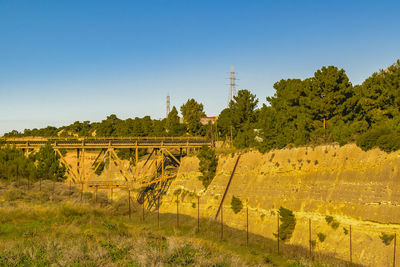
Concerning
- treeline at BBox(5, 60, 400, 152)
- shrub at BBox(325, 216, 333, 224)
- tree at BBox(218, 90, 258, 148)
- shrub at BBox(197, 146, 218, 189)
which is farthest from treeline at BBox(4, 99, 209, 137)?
shrub at BBox(325, 216, 333, 224)

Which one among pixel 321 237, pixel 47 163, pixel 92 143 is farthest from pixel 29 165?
pixel 321 237

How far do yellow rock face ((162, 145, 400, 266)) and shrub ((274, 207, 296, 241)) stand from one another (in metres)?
0.56

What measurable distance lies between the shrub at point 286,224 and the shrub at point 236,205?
369 inches

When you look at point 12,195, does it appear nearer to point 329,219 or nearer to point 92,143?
point 92,143

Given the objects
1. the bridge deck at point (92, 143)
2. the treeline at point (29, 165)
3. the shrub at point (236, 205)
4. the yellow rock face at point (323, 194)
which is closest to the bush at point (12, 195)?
the treeline at point (29, 165)

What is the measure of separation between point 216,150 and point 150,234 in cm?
3836

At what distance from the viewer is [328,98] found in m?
50.0

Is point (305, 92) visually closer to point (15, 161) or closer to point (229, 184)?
point (229, 184)

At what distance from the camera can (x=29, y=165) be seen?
64062mm

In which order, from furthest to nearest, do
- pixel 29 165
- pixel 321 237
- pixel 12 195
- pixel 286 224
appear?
pixel 29 165 < pixel 12 195 < pixel 286 224 < pixel 321 237

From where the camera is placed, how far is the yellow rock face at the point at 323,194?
34.1 m

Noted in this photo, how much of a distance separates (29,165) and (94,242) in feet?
143

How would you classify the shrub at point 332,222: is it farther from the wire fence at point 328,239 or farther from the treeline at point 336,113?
the treeline at point 336,113

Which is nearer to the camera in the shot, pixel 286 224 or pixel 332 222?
pixel 332 222
